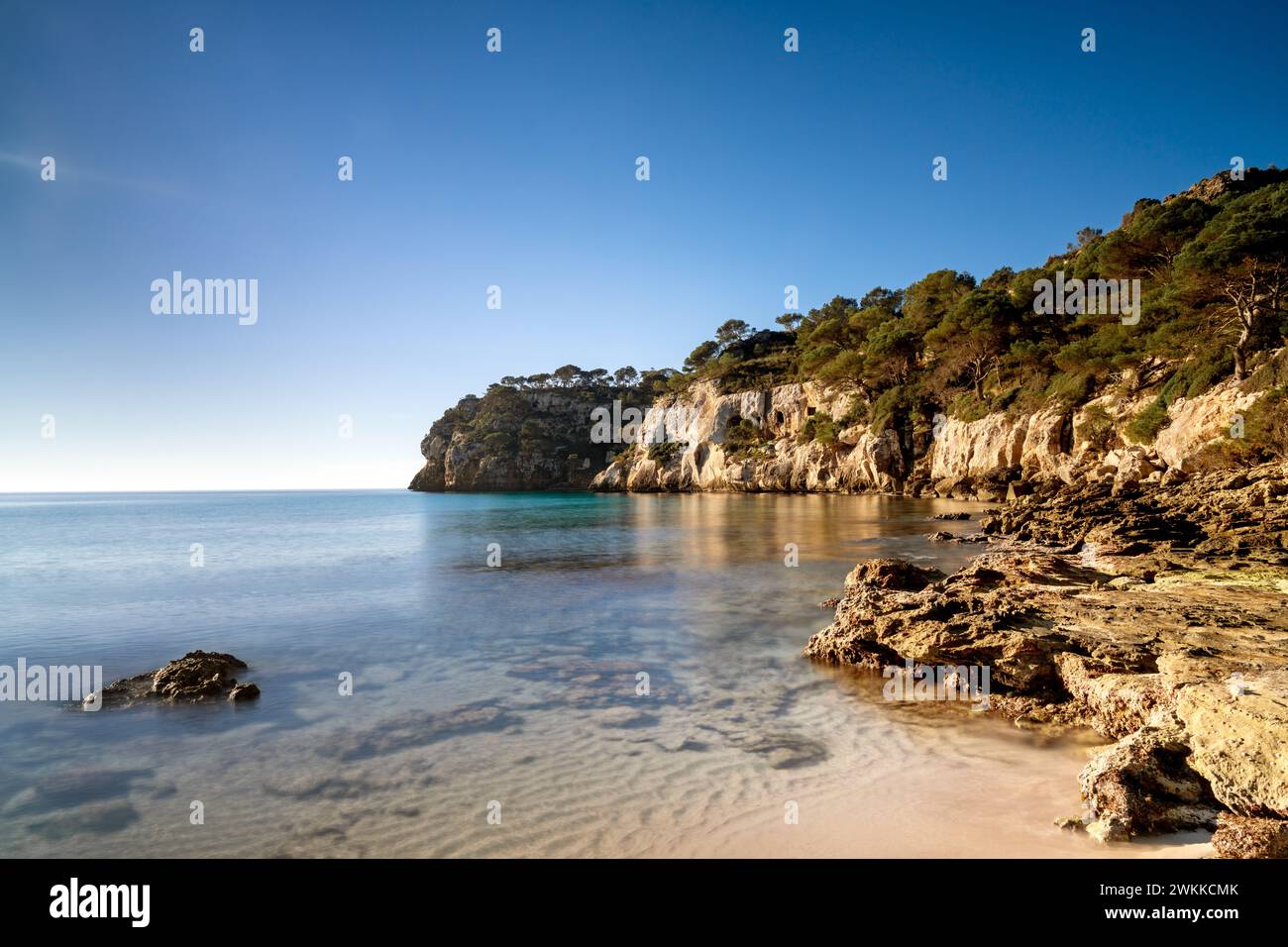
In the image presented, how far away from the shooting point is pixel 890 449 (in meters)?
48.9

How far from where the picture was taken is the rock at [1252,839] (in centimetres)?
322

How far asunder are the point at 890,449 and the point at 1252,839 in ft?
160

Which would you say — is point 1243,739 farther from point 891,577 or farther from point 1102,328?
point 1102,328

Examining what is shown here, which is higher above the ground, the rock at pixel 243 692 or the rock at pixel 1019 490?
the rock at pixel 1019 490

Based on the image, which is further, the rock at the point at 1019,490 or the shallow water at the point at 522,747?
the rock at the point at 1019,490

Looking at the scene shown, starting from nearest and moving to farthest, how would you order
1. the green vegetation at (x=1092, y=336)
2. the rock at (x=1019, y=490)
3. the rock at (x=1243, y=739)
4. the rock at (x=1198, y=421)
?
the rock at (x=1243, y=739), the rock at (x=1198, y=421), the green vegetation at (x=1092, y=336), the rock at (x=1019, y=490)

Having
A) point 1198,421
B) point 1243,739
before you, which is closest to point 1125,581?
point 1243,739

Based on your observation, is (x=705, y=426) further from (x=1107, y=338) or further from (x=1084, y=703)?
(x=1084, y=703)

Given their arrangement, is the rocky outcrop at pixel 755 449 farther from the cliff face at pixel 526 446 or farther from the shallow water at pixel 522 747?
the shallow water at pixel 522 747

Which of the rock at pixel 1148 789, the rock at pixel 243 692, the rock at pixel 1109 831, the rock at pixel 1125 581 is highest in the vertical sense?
the rock at pixel 1125 581

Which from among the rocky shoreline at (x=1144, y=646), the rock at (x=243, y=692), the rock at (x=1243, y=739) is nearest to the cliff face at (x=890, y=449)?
the rocky shoreline at (x=1144, y=646)

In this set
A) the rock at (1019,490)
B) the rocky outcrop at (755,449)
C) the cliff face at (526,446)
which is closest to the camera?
the rock at (1019,490)

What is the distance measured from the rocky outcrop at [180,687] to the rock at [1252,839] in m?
9.39
